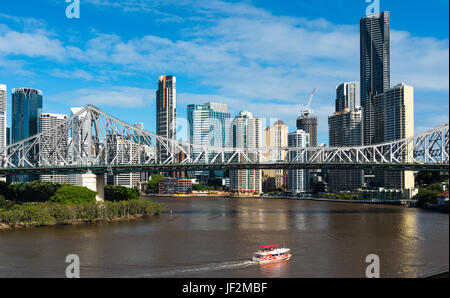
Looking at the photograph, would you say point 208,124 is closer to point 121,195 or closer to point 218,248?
point 121,195

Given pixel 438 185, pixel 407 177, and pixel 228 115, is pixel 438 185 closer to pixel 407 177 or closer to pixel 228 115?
pixel 407 177

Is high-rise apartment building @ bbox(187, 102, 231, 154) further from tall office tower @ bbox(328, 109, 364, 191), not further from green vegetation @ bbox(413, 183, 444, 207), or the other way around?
green vegetation @ bbox(413, 183, 444, 207)

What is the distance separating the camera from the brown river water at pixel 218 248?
1666cm

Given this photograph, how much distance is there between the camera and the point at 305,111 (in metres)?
132

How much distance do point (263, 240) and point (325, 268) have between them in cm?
712

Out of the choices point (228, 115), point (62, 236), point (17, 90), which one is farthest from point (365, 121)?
point (17, 90)

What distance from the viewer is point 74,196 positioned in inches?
1373

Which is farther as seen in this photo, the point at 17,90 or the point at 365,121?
the point at 17,90

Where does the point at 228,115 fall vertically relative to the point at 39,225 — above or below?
above

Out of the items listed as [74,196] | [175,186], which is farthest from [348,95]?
[74,196]

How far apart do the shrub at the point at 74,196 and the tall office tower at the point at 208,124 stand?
87826 millimetres

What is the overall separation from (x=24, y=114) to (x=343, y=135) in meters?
81.2

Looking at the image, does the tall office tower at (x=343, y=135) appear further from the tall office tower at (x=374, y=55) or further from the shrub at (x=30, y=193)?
the shrub at (x=30, y=193)

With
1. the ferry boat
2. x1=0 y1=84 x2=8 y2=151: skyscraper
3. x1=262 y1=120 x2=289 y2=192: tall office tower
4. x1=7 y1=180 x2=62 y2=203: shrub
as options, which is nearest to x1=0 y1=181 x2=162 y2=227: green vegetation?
x1=7 y1=180 x2=62 y2=203: shrub
